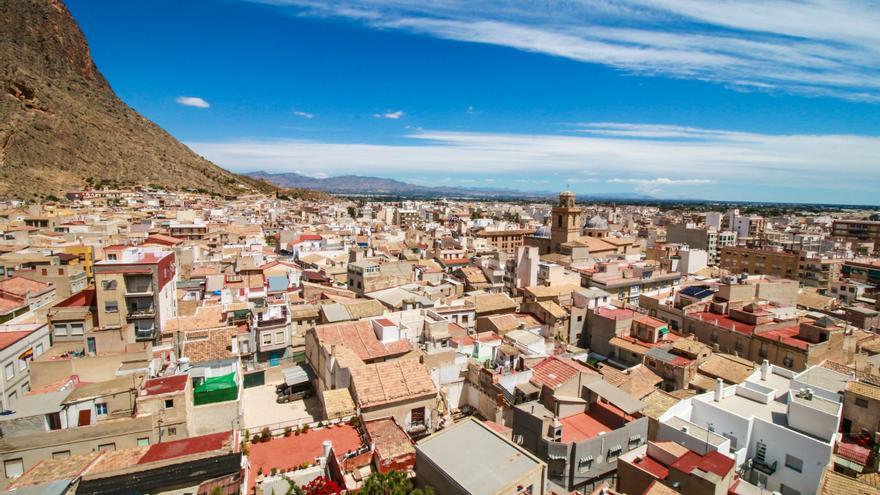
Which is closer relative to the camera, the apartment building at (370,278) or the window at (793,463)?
the window at (793,463)

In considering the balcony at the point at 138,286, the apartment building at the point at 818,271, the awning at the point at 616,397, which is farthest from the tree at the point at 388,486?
the apartment building at the point at 818,271

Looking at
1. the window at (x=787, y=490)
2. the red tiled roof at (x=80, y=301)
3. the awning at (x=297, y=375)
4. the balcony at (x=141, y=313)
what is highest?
the red tiled roof at (x=80, y=301)

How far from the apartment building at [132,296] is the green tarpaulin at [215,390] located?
309 inches

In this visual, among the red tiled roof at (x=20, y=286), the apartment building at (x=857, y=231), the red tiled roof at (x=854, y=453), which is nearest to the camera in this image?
the red tiled roof at (x=854, y=453)

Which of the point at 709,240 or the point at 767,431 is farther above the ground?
the point at 709,240

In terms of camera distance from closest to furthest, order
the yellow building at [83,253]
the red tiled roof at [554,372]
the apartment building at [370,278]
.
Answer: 1. the red tiled roof at [554,372]
2. the yellow building at [83,253]
3. the apartment building at [370,278]

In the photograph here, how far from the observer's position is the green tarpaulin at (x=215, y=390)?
64.4 ft

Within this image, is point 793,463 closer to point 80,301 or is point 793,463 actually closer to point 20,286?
point 80,301

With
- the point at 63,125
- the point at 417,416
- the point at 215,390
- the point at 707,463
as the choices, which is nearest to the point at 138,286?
the point at 215,390

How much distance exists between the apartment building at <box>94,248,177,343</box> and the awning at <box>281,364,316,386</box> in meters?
7.32

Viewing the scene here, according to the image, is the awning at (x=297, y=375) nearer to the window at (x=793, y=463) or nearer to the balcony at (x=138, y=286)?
the balcony at (x=138, y=286)

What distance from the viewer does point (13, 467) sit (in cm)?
1584

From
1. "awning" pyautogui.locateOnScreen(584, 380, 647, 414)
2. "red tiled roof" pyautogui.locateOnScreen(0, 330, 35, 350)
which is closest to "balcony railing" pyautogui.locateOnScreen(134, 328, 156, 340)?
"red tiled roof" pyautogui.locateOnScreen(0, 330, 35, 350)

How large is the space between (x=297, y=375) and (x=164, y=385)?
30.0 feet
